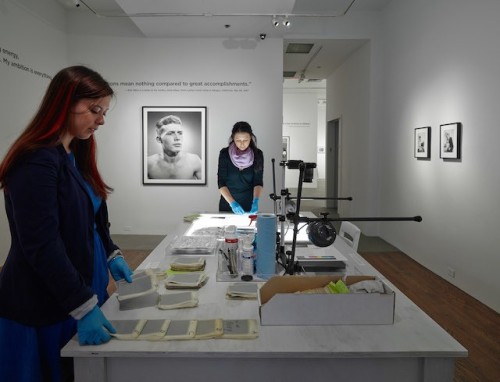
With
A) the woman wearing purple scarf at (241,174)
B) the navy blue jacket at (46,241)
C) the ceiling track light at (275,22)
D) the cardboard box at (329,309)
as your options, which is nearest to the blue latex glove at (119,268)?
the navy blue jacket at (46,241)

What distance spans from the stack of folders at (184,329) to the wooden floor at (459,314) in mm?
1908

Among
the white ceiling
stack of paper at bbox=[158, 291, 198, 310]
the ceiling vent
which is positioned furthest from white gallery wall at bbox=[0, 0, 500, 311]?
stack of paper at bbox=[158, 291, 198, 310]

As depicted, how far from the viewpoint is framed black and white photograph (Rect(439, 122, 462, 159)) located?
170 inches

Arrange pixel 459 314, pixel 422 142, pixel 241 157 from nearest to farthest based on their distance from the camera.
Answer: pixel 459 314 < pixel 241 157 < pixel 422 142

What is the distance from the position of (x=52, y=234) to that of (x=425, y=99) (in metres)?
5.01

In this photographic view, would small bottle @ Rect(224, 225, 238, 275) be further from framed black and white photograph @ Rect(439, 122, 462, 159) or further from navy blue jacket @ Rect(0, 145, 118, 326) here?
framed black and white photograph @ Rect(439, 122, 462, 159)

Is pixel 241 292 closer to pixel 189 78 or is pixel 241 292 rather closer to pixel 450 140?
pixel 450 140

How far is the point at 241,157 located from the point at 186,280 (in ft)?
8.03

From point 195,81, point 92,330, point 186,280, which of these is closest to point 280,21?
point 195,81

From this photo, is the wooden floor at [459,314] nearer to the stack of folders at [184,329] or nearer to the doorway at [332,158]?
the stack of folders at [184,329]

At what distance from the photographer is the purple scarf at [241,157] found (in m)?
4.16

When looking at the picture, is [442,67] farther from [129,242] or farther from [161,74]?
[129,242]

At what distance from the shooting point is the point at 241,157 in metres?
4.19

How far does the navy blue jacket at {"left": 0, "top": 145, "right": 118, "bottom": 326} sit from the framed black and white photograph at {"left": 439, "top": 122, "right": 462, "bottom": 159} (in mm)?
4008
